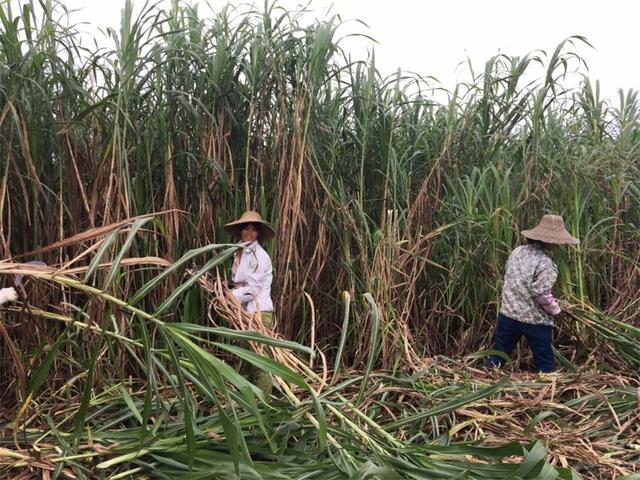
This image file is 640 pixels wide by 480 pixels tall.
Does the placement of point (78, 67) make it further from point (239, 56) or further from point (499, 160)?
point (499, 160)

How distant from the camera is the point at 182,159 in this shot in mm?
2906

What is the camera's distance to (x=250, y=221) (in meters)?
2.72

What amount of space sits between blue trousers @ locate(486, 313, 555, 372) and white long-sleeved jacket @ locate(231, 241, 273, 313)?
128 centimetres

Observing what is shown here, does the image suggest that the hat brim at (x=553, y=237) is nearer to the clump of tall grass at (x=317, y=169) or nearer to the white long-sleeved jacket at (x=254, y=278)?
the clump of tall grass at (x=317, y=169)

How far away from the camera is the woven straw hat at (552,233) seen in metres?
3.14

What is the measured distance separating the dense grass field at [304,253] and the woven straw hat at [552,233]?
0.78 ft

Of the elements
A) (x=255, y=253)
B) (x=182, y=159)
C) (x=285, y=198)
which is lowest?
(x=255, y=253)

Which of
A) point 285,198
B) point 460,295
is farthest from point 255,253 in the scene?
point 460,295

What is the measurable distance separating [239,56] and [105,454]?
1.95 meters

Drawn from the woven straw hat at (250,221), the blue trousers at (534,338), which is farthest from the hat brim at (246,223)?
the blue trousers at (534,338)

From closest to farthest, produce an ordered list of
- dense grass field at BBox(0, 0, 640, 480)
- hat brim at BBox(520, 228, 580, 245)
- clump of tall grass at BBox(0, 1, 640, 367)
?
dense grass field at BBox(0, 0, 640, 480) → clump of tall grass at BBox(0, 1, 640, 367) → hat brim at BBox(520, 228, 580, 245)

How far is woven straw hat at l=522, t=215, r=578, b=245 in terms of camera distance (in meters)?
3.14

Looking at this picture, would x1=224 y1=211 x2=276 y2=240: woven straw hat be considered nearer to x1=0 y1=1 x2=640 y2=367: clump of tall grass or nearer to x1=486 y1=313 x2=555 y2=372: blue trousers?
x1=0 y1=1 x2=640 y2=367: clump of tall grass

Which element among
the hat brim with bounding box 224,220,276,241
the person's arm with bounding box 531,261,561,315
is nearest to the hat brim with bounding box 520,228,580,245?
the person's arm with bounding box 531,261,561,315
